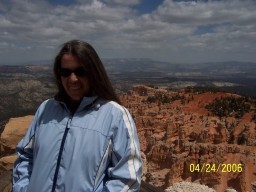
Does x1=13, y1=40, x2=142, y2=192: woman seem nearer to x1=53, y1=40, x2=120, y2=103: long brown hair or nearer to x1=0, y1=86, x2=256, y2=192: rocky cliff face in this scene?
x1=53, y1=40, x2=120, y2=103: long brown hair

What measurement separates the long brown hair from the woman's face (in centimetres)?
4

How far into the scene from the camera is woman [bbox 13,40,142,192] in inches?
98.4

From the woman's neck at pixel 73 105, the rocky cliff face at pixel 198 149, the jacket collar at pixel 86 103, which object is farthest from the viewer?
the rocky cliff face at pixel 198 149

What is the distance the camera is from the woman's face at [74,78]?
275 centimetres

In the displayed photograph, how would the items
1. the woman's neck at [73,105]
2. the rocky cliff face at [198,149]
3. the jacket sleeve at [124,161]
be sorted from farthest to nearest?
the rocky cliff face at [198,149] < the woman's neck at [73,105] < the jacket sleeve at [124,161]

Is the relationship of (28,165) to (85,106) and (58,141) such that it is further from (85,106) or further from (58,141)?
(85,106)

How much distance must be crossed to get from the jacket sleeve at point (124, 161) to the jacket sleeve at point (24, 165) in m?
0.70

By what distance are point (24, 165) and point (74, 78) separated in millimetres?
803

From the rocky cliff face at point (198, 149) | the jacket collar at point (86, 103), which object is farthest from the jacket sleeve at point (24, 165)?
the rocky cliff face at point (198, 149)

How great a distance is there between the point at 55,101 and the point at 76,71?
1.15ft
